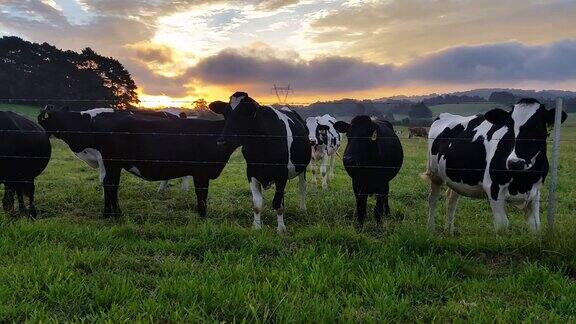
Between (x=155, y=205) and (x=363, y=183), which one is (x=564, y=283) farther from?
(x=155, y=205)

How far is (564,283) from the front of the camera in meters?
4.29

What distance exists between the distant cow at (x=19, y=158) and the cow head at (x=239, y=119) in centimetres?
343

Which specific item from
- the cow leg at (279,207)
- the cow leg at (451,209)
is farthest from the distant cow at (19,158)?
the cow leg at (451,209)

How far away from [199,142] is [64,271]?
4.15 metres

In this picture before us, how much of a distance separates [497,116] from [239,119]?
3.91 m

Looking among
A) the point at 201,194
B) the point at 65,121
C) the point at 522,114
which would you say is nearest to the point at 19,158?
the point at 65,121

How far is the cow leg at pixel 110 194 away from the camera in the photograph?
780cm

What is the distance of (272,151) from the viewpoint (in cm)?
763

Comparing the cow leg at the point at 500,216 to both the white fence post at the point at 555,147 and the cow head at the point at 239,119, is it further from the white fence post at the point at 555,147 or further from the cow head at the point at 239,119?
the cow head at the point at 239,119

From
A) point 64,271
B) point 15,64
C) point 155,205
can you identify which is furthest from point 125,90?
point 64,271

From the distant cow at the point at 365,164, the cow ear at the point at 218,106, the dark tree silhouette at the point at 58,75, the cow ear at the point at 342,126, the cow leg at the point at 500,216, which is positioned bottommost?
the cow leg at the point at 500,216

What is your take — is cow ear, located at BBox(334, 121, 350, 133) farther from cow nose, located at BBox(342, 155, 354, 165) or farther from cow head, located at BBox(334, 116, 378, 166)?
cow nose, located at BBox(342, 155, 354, 165)

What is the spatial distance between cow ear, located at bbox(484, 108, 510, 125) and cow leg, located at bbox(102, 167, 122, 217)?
600 cm

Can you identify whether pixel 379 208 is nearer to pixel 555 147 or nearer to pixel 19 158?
pixel 555 147
